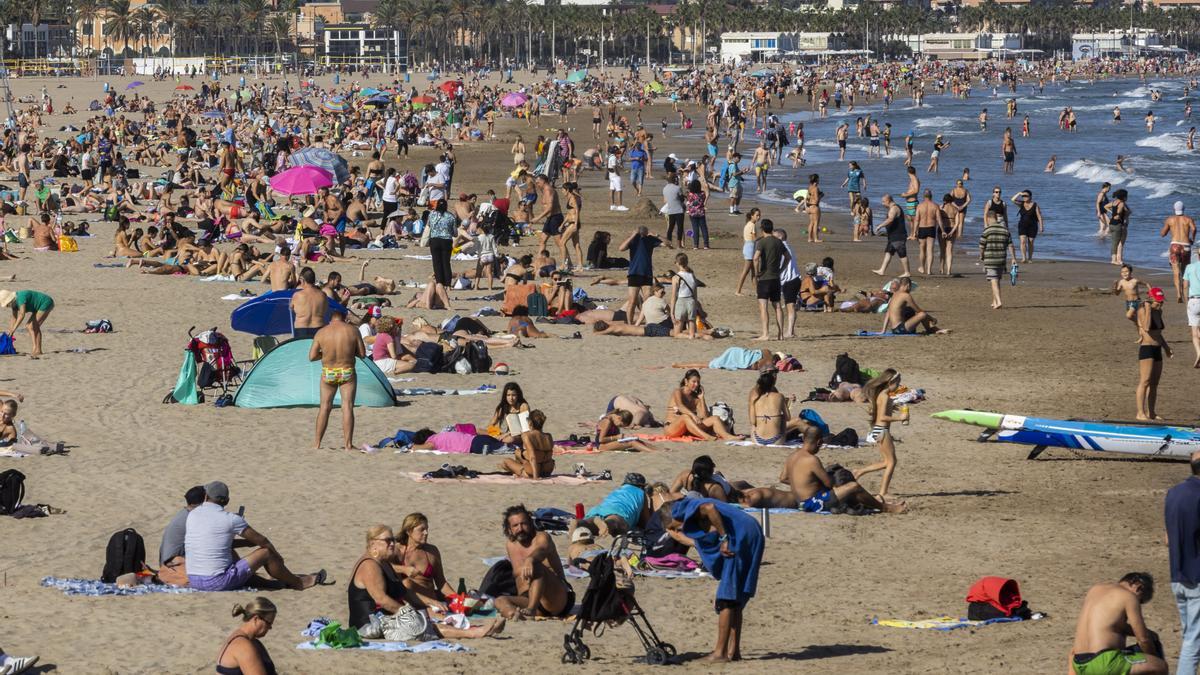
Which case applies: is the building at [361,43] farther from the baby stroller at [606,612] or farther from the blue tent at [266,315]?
the baby stroller at [606,612]

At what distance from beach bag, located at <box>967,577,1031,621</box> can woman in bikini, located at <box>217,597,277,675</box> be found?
13.7ft

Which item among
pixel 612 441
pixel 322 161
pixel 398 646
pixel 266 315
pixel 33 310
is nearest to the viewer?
pixel 398 646

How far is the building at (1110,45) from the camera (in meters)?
193

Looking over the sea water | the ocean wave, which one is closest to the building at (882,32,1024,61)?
the sea water

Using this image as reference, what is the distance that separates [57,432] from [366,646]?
7.06 metres

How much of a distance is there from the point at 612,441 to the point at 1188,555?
7.00 metres

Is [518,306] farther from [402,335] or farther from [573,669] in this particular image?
[573,669]

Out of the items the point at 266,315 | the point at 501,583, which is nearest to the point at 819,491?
the point at 501,583

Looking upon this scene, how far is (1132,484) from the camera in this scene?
13.4 metres

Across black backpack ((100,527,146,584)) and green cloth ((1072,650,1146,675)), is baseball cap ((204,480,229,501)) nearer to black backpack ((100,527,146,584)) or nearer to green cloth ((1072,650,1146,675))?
black backpack ((100,527,146,584))

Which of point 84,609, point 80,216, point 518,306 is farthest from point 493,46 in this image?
point 84,609

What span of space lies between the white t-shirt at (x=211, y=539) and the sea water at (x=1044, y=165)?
20876 mm

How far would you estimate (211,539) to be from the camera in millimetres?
10422

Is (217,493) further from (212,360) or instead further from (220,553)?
(212,360)
